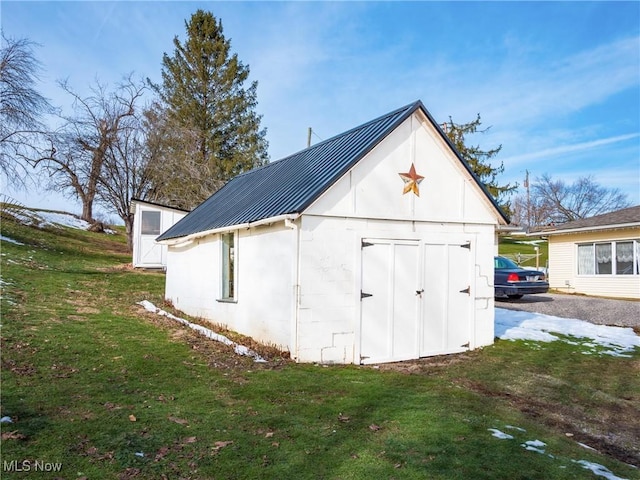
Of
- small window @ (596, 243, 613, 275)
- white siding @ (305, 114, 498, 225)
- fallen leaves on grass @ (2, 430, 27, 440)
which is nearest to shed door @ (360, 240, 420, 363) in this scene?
white siding @ (305, 114, 498, 225)

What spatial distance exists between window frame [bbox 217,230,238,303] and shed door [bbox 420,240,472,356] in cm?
405

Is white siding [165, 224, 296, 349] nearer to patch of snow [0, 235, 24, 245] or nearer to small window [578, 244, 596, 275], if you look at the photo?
patch of snow [0, 235, 24, 245]

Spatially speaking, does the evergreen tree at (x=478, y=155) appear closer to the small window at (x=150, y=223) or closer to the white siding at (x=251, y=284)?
the small window at (x=150, y=223)

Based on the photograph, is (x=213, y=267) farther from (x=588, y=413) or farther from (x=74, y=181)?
(x=74, y=181)

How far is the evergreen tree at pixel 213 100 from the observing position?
3014cm

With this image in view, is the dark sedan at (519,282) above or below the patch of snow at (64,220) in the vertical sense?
below

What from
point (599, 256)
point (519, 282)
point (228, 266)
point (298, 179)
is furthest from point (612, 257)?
point (228, 266)

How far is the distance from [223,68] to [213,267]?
2502cm

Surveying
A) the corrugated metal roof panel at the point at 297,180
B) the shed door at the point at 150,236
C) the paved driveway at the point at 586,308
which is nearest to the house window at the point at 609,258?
the paved driveway at the point at 586,308

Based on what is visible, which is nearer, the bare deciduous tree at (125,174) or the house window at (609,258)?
the house window at (609,258)

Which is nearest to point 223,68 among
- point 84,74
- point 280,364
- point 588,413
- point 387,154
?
point 84,74

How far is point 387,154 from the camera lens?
8195mm

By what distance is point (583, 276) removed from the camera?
63.6ft

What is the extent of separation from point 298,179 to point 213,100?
81.7ft
